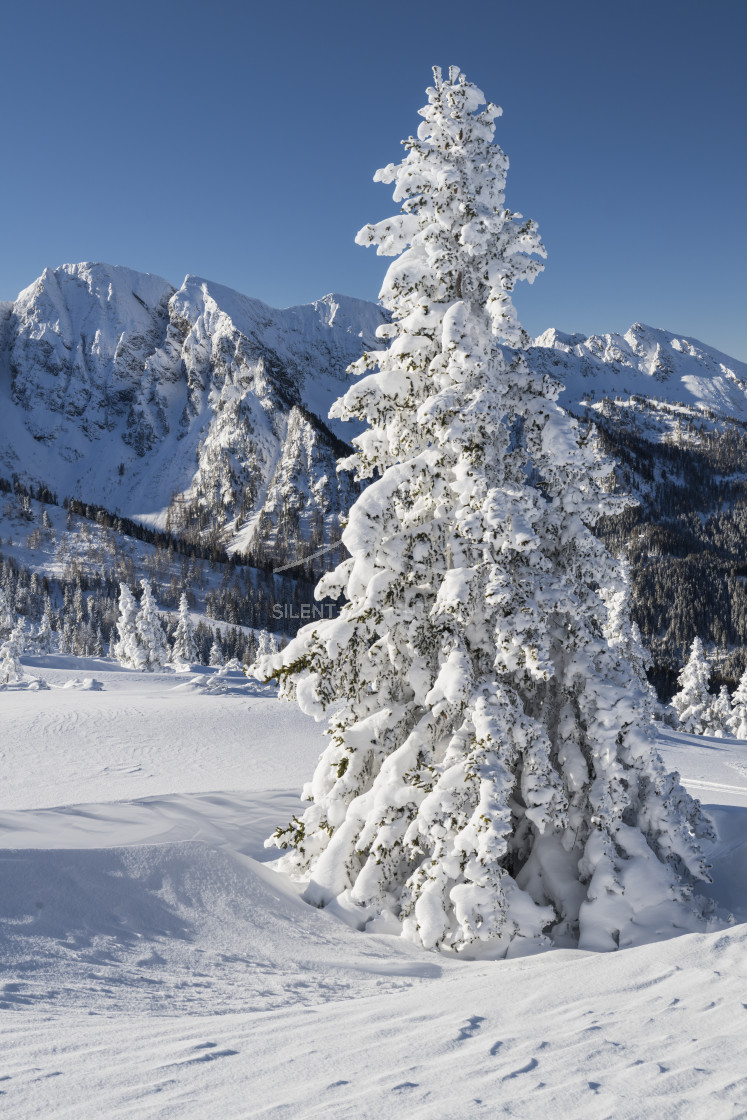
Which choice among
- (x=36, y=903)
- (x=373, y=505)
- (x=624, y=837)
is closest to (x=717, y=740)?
(x=624, y=837)

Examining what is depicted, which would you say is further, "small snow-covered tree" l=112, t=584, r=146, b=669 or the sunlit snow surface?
"small snow-covered tree" l=112, t=584, r=146, b=669

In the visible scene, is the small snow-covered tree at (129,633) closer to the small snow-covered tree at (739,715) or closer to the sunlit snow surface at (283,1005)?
the small snow-covered tree at (739,715)

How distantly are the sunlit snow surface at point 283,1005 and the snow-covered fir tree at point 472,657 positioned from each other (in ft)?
2.53

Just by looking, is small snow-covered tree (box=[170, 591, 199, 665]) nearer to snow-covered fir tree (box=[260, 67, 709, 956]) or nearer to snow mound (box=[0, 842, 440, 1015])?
snow-covered fir tree (box=[260, 67, 709, 956])

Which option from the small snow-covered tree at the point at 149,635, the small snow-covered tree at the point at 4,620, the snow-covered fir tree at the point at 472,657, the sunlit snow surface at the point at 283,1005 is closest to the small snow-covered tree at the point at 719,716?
the small snow-covered tree at the point at 149,635

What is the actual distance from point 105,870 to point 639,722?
19.3 ft

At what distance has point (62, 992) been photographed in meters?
4.88

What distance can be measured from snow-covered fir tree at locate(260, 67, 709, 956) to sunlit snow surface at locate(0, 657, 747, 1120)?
0.77m

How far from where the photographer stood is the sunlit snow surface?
345 centimetres

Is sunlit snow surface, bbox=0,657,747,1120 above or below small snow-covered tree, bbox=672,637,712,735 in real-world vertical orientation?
above

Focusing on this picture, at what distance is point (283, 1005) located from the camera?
5168 millimetres

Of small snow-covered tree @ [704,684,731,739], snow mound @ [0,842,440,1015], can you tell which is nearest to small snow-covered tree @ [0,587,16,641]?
small snow-covered tree @ [704,684,731,739]

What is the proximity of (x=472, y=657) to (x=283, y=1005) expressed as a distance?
394 cm

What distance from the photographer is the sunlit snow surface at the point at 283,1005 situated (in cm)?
345
